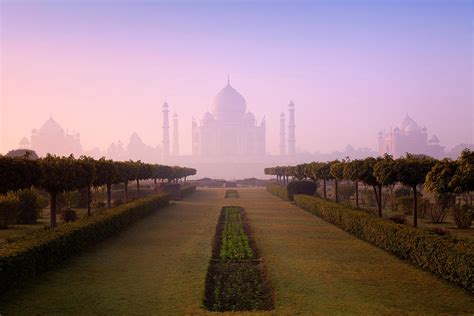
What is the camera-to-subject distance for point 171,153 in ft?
600

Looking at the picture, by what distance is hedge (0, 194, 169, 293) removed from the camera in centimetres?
1185

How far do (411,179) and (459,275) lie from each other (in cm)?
1005

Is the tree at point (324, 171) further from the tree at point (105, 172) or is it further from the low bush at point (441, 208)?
the tree at point (105, 172)

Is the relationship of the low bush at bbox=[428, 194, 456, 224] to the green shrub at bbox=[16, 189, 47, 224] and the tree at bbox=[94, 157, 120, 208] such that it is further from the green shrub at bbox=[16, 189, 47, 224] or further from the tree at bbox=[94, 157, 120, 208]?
the green shrub at bbox=[16, 189, 47, 224]

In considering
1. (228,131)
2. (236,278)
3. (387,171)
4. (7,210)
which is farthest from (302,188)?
(228,131)

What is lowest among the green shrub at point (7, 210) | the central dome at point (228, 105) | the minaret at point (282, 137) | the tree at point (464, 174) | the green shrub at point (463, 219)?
the green shrub at point (463, 219)

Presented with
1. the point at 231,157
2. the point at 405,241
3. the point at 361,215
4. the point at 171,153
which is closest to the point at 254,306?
the point at 405,241

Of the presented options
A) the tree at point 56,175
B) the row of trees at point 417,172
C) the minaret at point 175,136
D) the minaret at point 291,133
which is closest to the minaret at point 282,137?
the minaret at point 291,133

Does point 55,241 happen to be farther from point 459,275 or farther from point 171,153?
point 171,153

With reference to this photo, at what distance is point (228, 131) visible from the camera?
167m

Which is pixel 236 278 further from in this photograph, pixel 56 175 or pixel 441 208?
pixel 441 208

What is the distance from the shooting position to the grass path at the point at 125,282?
10.7 m

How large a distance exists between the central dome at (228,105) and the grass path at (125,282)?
147 meters

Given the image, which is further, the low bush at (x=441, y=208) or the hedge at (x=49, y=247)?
the low bush at (x=441, y=208)
